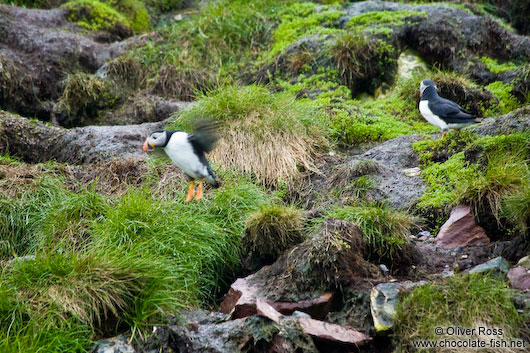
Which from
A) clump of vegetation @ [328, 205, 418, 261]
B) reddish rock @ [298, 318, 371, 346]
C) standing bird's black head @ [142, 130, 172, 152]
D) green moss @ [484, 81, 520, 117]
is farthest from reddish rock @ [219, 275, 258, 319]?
green moss @ [484, 81, 520, 117]

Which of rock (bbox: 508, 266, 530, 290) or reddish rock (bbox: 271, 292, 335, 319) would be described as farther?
reddish rock (bbox: 271, 292, 335, 319)

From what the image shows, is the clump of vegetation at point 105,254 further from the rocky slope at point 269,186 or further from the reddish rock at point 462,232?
the reddish rock at point 462,232

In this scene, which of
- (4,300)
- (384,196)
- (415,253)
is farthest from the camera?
(384,196)

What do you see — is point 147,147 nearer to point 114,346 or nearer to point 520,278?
point 114,346

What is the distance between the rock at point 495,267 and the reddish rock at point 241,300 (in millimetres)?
1479

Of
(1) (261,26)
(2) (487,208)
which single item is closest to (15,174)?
(2) (487,208)

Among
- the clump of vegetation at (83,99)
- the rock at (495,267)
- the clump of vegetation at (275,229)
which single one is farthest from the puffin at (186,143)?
the clump of vegetation at (83,99)

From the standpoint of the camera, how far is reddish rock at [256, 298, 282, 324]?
3447mm

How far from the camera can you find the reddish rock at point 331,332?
340cm

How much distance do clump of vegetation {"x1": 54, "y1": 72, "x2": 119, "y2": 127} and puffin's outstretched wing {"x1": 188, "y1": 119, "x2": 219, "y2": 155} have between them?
377 cm

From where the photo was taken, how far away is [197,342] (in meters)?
3.53

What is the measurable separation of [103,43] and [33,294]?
6746mm

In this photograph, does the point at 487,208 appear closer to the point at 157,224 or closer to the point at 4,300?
the point at 157,224

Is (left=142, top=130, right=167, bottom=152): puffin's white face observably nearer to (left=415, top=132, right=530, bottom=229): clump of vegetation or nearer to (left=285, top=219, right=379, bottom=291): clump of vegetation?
(left=285, top=219, right=379, bottom=291): clump of vegetation
